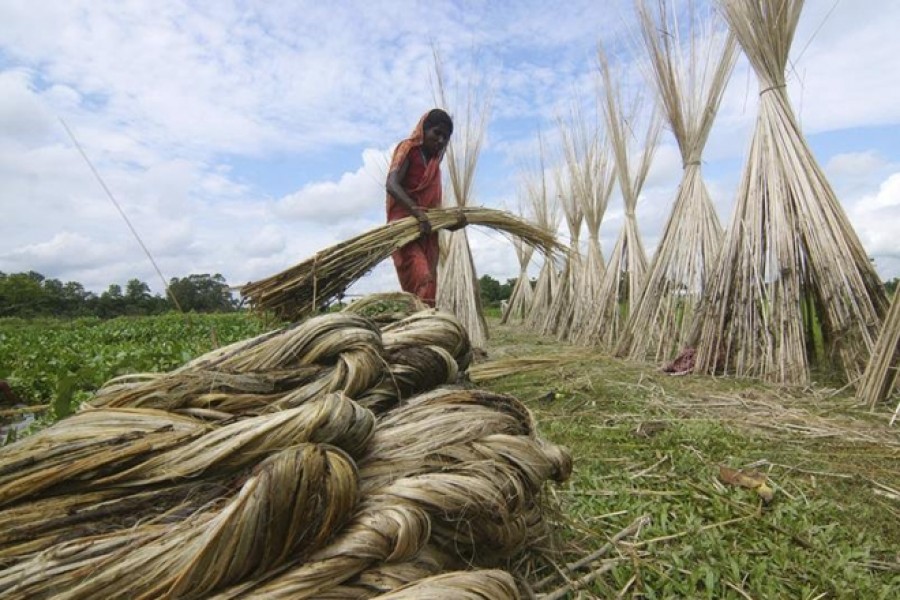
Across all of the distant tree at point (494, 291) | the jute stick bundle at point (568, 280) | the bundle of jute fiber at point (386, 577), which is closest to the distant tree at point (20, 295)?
the distant tree at point (494, 291)

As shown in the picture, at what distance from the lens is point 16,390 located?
3.43 metres

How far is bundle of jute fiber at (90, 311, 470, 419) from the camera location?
1059 millimetres

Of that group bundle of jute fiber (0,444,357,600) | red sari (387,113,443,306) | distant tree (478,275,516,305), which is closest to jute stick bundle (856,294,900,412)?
red sari (387,113,443,306)

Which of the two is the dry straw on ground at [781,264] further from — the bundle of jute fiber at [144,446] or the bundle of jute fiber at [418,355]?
the bundle of jute fiber at [144,446]

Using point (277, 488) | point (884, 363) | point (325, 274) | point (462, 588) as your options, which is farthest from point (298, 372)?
point (884, 363)

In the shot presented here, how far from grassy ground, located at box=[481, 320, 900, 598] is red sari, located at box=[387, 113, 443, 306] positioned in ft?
3.81

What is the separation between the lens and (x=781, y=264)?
3148 millimetres

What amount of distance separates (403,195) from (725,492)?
2.50m

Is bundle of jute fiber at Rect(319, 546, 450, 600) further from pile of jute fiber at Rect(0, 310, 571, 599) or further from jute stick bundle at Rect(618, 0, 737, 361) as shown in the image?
jute stick bundle at Rect(618, 0, 737, 361)

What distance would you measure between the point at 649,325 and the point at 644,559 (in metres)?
3.38

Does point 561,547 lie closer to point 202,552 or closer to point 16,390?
point 202,552

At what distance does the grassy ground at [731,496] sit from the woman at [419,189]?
121 cm

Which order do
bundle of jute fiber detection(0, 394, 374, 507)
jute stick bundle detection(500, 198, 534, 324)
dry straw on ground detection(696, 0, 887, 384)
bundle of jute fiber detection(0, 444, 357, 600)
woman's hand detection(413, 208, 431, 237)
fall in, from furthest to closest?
1. jute stick bundle detection(500, 198, 534, 324)
2. woman's hand detection(413, 208, 431, 237)
3. dry straw on ground detection(696, 0, 887, 384)
4. bundle of jute fiber detection(0, 394, 374, 507)
5. bundle of jute fiber detection(0, 444, 357, 600)

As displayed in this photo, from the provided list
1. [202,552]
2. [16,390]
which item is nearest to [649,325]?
[202,552]
